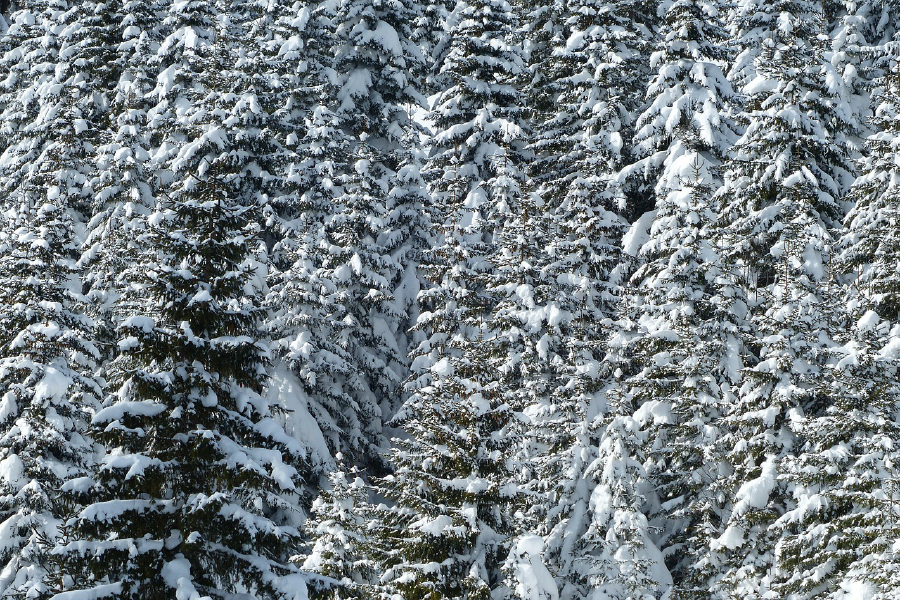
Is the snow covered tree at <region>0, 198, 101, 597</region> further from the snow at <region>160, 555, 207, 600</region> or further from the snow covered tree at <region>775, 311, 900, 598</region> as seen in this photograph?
the snow covered tree at <region>775, 311, 900, 598</region>

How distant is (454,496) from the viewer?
15.4 m

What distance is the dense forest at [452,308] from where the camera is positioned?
12938 millimetres

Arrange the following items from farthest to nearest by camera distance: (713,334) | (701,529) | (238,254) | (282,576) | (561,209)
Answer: (561,209) → (713,334) → (701,529) → (238,254) → (282,576)

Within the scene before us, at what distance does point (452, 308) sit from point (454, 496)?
8629mm

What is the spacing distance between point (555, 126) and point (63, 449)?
Result: 2121 cm

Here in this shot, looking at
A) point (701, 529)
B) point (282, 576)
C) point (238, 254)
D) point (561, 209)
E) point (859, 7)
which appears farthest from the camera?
point (859, 7)

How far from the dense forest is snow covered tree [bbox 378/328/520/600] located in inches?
2.8

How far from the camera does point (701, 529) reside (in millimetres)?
18828

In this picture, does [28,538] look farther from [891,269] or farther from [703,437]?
[891,269]

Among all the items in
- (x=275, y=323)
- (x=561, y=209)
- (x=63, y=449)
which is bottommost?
(x=63, y=449)

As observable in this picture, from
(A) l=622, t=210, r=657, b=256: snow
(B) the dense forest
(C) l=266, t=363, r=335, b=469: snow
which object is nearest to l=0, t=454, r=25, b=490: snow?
(B) the dense forest

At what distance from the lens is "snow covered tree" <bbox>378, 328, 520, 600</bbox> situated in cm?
1477

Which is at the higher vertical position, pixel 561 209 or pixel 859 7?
pixel 859 7

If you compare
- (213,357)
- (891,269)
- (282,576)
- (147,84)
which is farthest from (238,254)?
(147,84)
